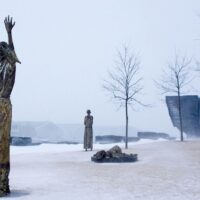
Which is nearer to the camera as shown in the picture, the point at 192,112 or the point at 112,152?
the point at 112,152

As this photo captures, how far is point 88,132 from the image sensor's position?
21.8 m

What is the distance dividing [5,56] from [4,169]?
2.13 metres

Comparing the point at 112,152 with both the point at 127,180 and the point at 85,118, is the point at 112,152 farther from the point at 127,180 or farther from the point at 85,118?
the point at 85,118

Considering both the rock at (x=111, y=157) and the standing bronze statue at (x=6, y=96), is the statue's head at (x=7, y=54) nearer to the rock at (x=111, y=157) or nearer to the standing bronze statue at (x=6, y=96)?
the standing bronze statue at (x=6, y=96)

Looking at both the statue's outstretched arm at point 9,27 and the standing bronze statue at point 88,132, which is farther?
the standing bronze statue at point 88,132

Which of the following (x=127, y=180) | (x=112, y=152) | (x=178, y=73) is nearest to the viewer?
(x=127, y=180)

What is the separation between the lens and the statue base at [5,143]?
24.0 ft

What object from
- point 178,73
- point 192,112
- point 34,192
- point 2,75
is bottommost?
point 34,192

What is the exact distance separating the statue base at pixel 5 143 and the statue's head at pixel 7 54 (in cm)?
77

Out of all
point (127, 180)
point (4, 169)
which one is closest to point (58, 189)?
point (4, 169)

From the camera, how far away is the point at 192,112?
34.5 meters

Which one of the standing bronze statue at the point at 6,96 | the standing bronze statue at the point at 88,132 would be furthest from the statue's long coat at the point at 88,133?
the standing bronze statue at the point at 6,96

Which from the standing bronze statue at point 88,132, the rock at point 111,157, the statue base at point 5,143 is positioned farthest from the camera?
the standing bronze statue at point 88,132

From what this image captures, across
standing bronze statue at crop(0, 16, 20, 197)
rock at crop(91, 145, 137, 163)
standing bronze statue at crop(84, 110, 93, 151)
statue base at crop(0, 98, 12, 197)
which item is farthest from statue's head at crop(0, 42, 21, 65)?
standing bronze statue at crop(84, 110, 93, 151)
